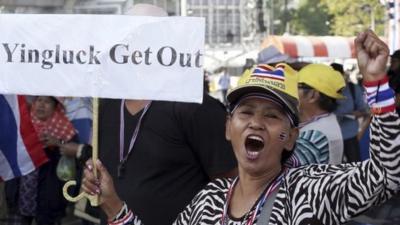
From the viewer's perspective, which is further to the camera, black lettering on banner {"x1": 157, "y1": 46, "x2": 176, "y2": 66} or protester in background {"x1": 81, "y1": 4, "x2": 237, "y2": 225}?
protester in background {"x1": 81, "y1": 4, "x2": 237, "y2": 225}

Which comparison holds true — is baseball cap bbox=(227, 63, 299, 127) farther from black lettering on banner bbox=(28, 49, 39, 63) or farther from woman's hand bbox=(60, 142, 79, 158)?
woman's hand bbox=(60, 142, 79, 158)

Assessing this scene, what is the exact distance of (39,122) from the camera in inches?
245

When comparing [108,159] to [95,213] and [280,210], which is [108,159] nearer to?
[280,210]

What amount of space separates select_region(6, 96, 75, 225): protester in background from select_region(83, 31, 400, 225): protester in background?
3.67 m

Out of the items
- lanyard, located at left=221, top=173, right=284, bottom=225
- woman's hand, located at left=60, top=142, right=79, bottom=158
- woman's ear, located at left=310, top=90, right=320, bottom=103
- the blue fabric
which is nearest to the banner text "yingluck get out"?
lanyard, located at left=221, top=173, right=284, bottom=225

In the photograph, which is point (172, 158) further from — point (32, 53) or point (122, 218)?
point (32, 53)

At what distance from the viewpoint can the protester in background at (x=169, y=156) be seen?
3164mm

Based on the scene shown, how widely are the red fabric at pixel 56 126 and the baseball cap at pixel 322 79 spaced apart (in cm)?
265

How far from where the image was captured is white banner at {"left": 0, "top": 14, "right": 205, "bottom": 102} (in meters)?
2.52

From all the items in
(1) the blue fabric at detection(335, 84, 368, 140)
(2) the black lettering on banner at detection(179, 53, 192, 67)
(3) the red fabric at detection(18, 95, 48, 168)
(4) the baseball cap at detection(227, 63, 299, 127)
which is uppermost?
(2) the black lettering on banner at detection(179, 53, 192, 67)

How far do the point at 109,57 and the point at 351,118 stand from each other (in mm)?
4280

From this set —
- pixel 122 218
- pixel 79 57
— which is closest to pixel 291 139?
pixel 122 218

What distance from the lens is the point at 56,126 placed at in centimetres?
617

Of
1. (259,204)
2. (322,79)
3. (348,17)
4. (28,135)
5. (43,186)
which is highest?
(348,17)
